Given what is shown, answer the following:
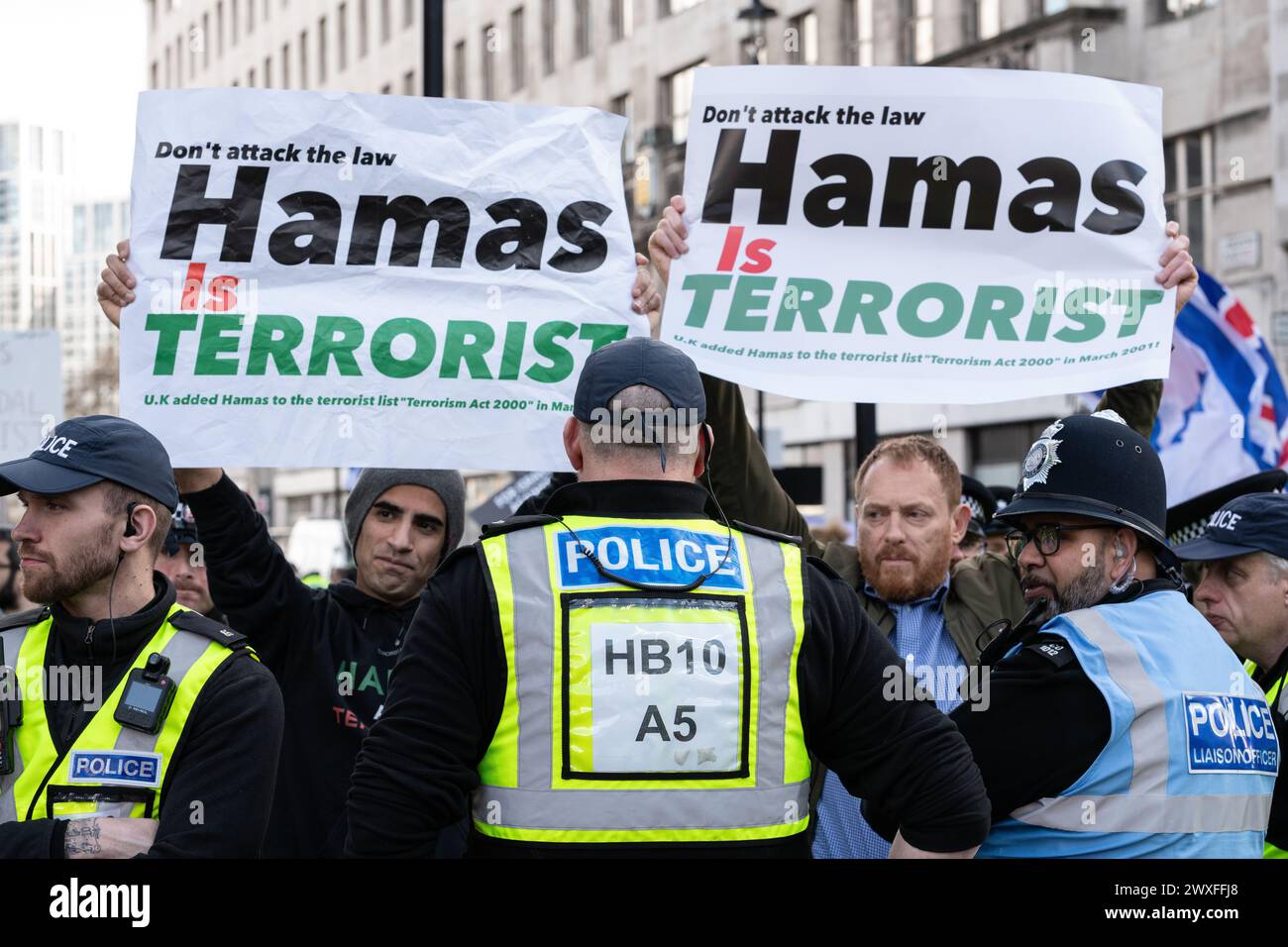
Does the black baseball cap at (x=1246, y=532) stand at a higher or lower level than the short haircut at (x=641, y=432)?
lower

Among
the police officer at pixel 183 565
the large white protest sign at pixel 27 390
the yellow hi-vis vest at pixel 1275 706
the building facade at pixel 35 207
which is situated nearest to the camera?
the yellow hi-vis vest at pixel 1275 706

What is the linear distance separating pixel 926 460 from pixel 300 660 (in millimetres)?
2026

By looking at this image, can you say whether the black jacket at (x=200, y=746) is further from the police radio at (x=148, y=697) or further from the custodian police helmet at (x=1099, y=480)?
the custodian police helmet at (x=1099, y=480)

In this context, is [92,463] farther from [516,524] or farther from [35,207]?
[35,207]

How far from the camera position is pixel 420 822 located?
297 centimetres

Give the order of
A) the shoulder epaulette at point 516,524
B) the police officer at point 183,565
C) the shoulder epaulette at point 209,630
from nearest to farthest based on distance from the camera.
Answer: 1. the shoulder epaulette at point 516,524
2. the shoulder epaulette at point 209,630
3. the police officer at point 183,565

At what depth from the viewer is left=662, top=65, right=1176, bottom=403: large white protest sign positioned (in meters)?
5.07

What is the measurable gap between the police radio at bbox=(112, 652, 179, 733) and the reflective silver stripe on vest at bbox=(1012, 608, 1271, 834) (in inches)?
68.4

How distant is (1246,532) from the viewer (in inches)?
172

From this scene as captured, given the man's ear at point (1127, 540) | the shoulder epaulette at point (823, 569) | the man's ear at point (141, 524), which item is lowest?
the shoulder epaulette at point (823, 569)

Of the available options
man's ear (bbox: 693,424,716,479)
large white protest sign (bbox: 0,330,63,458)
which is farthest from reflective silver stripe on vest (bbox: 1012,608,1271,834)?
large white protest sign (bbox: 0,330,63,458)

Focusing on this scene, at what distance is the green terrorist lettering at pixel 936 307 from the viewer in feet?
16.6

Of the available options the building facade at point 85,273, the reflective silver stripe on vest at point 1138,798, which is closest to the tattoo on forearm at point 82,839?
the reflective silver stripe on vest at point 1138,798

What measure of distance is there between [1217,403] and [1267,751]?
448cm
